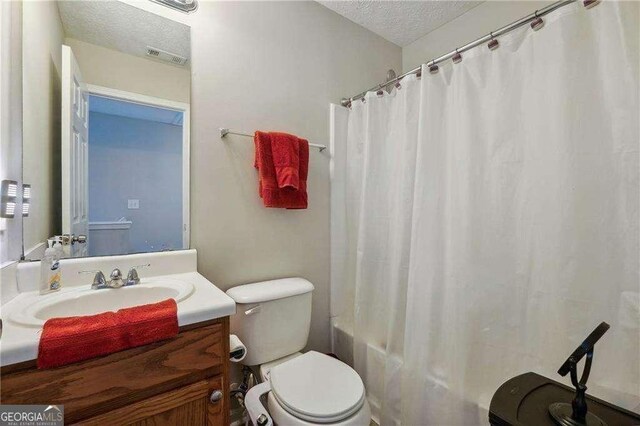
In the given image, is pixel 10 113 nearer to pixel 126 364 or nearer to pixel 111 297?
pixel 111 297

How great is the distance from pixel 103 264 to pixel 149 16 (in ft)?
3.64

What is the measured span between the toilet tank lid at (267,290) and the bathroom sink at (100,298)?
0.29 meters

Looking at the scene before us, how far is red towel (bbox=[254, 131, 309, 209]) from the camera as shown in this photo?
146 cm

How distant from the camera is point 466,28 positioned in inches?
71.0

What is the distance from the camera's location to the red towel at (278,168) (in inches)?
57.7

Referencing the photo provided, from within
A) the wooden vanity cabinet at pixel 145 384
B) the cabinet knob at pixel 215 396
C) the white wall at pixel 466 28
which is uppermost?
the white wall at pixel 466 28

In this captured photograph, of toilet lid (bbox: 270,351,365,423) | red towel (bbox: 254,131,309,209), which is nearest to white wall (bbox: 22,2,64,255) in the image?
red towel (bbox: 254,131,309,209)

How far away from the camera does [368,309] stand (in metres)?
1.70

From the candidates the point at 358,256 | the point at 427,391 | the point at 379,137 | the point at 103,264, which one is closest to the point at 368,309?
the point at 358,256

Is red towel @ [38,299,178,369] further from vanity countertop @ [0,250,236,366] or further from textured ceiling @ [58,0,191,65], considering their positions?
textured ceiling @ [58,0,191,65]

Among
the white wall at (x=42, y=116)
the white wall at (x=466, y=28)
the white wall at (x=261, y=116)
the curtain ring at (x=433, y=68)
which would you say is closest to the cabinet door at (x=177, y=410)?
the white wall at (x=261, y=116)

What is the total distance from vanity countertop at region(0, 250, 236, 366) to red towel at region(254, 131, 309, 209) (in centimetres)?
48

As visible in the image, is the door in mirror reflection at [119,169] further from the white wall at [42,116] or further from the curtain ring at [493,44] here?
the curtain ring at [493,44]

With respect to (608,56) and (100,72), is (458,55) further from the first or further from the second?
(100,72)
